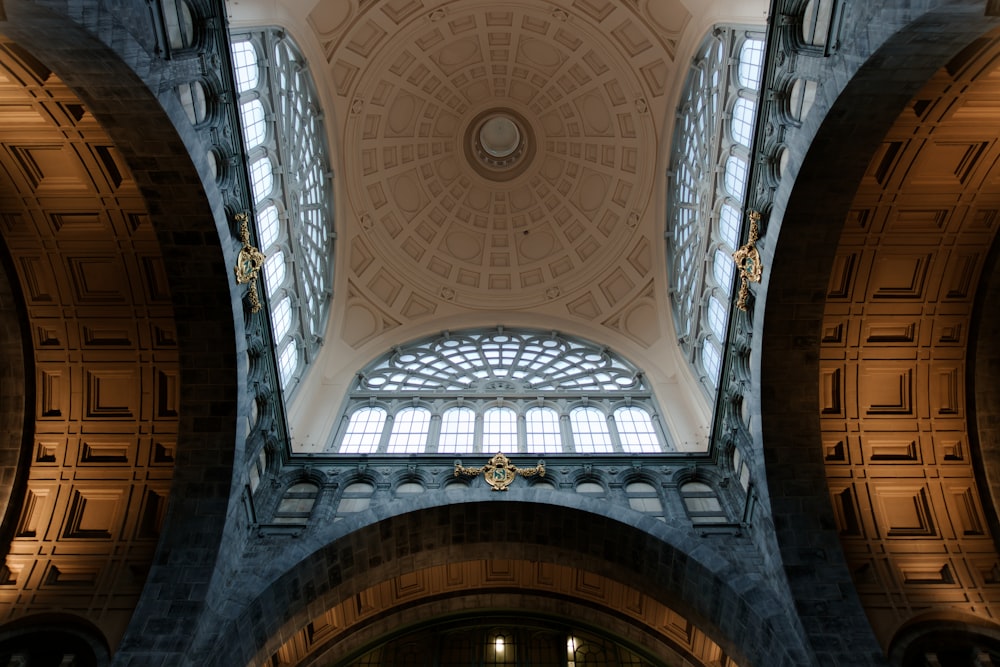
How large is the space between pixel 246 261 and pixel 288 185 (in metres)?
7.30

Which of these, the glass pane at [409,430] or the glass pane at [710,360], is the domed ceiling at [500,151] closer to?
the glass pane at [710,360]

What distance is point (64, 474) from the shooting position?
19.6m

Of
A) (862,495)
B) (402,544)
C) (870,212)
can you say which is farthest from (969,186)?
(402,544)

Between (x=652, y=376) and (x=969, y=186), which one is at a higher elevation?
(x=652, y=376)

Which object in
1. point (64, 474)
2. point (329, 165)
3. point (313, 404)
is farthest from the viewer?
point (329, 165)

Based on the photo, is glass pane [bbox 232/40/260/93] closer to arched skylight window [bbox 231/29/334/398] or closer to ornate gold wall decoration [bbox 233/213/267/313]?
arched skylight window [bbox 231/29/334/398]

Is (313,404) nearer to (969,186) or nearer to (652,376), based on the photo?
(652,376)

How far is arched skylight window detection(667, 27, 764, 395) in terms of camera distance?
2197 centimetres

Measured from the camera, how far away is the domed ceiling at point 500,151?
30.3 metres

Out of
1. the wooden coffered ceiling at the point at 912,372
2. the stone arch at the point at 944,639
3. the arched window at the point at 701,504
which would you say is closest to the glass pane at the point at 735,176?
the wooden coffered ceiling at the point at 912,372

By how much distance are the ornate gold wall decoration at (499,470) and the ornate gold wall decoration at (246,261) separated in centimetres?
825

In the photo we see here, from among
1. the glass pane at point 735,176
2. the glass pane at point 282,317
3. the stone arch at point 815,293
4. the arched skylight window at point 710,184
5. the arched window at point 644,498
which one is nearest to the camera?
the stone arch at point 815,293

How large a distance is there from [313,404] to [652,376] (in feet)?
46.6

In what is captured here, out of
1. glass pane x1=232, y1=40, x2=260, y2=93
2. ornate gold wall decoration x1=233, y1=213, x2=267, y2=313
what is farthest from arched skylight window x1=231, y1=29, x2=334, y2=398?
ornate gold wall decoration x1=233, y1=213, x2=267, y2=313
